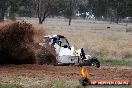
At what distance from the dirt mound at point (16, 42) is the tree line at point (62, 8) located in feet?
89.3

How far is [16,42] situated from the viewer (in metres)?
15.5

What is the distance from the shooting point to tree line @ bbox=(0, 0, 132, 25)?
6075cm

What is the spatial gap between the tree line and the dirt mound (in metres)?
27.2

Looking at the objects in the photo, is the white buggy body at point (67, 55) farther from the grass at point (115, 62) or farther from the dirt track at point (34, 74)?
the dirt track at point (34, 74)

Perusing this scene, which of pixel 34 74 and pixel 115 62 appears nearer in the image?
pixel 34 74

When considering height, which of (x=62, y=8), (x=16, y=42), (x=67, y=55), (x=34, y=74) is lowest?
(x=67, y=55)

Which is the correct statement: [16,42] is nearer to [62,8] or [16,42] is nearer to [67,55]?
[67,55]

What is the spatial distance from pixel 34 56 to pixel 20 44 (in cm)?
166

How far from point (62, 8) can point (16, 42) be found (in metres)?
81.0

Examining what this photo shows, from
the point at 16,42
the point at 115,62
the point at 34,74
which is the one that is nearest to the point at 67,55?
the point at 16,42

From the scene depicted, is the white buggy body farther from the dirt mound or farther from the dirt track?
the dirt track

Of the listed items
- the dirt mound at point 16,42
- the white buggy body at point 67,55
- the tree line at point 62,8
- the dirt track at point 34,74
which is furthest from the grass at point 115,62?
the tree line at point 62,8

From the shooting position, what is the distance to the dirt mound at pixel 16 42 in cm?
1511

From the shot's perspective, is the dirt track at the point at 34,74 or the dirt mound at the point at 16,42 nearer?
the dirt track at the point at 34,74
